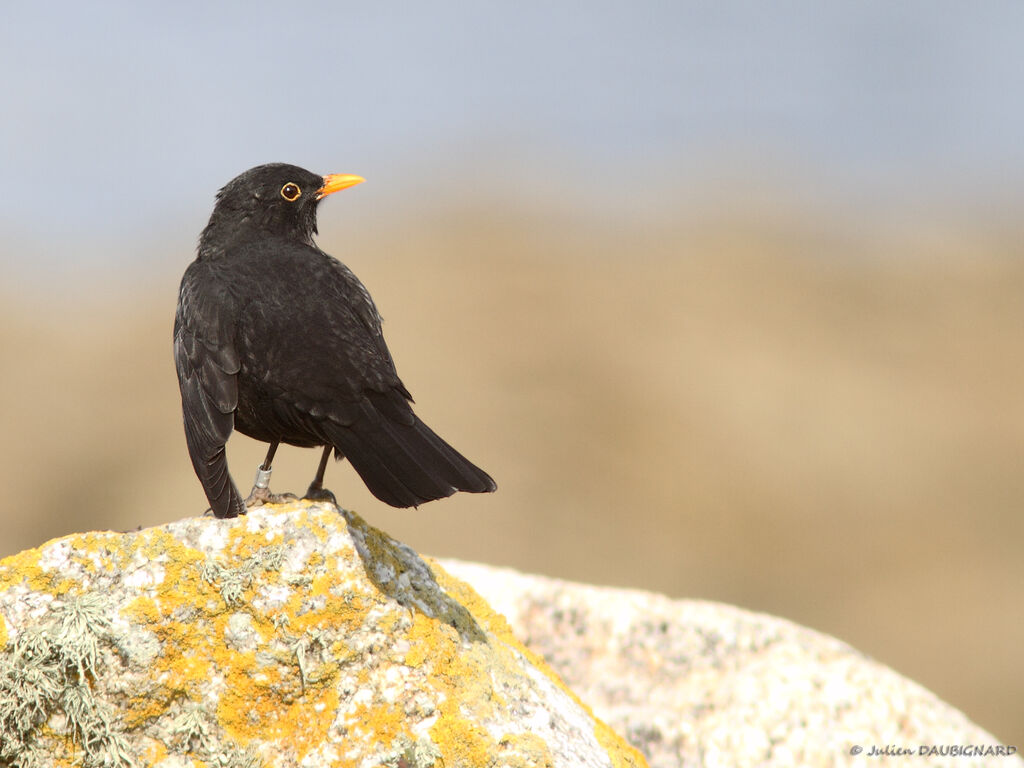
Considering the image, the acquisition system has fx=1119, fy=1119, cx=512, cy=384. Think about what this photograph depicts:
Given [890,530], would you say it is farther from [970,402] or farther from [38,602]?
[38,602]

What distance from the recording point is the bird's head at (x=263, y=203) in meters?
6.39

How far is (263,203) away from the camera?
6.43 metres

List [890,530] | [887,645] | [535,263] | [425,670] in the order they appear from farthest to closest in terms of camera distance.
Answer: [535,263], [890,530], [887,645], [425,670]

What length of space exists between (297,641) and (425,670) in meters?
0.52

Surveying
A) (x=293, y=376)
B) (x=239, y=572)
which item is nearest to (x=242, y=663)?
(x=239, y=572)

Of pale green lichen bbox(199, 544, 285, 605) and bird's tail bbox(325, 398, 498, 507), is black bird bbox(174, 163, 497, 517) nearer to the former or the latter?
bird's tail bbox(325, 398, 498, 507)

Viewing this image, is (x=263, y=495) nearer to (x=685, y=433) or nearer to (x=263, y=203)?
(x=263, y=203)

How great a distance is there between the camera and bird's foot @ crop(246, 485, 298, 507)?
5.31m

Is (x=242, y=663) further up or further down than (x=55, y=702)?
further up

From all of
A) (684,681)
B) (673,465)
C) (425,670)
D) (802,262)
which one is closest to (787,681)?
(684,681)

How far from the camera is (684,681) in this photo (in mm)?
6977

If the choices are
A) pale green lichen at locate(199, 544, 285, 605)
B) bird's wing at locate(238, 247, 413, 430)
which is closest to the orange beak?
bird's wing at locate(238, 247, 413, 430)

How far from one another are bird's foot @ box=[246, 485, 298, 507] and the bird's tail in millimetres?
454

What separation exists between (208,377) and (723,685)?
356 cm
